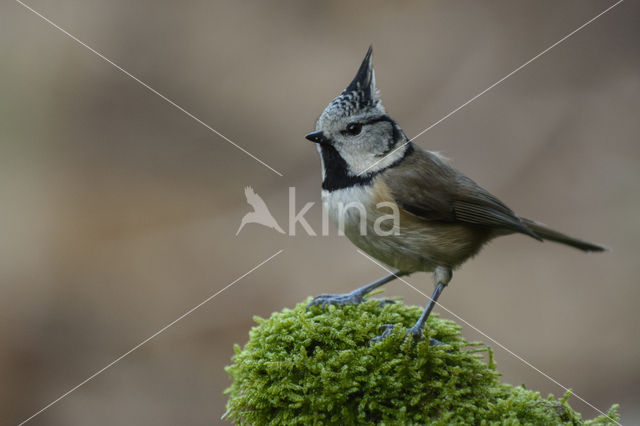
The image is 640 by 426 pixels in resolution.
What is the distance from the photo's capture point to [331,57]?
722cm

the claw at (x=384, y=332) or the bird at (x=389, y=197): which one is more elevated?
the bird at (x=389, y=197)

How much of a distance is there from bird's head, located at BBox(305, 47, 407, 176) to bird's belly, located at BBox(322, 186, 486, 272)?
20cm

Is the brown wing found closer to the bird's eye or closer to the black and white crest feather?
the bird's eye

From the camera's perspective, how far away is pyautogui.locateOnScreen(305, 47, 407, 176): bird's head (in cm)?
307

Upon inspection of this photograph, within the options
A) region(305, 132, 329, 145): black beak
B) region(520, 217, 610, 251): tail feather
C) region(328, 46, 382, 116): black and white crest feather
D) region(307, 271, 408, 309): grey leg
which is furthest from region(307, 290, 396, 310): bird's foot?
region(520, 217, 610, 251): tail feather

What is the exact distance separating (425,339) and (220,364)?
3.85 metres

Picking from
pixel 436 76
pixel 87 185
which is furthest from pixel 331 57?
pixel 87 185

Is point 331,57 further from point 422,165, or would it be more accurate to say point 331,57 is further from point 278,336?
point 278,336

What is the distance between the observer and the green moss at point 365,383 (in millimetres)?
2354

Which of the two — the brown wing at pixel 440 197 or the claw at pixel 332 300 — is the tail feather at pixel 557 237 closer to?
the brown wing at pixel 440 197

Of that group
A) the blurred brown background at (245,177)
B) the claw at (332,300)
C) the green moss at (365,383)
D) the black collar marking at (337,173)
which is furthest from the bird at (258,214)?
the green moss at (365,383)

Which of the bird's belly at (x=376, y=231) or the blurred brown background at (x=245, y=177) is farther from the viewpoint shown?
the blurred brown background at (x=245, y=177)

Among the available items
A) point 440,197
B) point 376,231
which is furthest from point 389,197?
point 440,197

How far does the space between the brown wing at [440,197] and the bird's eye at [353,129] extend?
11.8 inches
